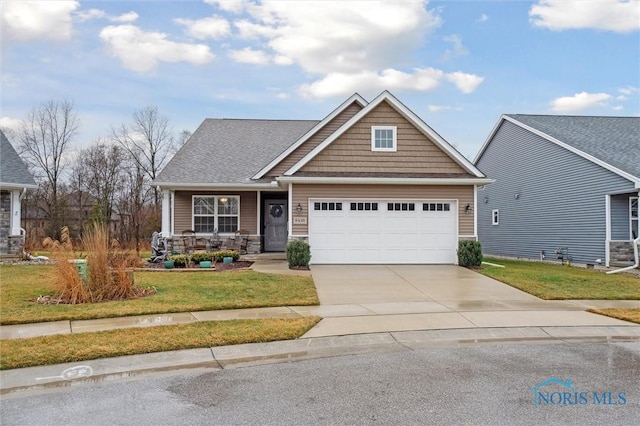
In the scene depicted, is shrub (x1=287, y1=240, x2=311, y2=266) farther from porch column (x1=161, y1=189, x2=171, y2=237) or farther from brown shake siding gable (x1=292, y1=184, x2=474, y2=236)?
porch column (x1=161, y1=189, x2=171, y2=237)

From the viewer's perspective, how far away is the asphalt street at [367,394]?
4.21 m

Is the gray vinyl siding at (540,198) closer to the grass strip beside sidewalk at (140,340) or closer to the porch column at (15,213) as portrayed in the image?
the grass strip beside sidewalk at (140,340)

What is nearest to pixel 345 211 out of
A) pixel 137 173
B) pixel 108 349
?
pixel 108 349

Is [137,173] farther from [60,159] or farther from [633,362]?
[633,362]

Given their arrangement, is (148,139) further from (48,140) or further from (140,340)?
(140,340)

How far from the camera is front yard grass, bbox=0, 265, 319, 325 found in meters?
8.29

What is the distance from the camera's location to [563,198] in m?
20.3

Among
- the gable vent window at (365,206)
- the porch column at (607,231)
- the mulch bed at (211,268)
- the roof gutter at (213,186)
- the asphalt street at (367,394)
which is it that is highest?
the roof gutter at (213,186)

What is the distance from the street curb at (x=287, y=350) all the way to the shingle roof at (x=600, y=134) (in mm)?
12176

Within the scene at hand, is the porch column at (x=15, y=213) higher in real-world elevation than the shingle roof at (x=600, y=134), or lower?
lower

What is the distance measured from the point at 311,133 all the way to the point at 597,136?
12.6m

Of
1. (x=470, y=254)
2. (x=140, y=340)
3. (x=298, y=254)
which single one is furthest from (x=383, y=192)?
(x=140, y=340)

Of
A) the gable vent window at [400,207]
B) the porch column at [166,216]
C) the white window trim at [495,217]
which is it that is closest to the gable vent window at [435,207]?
the gable vent window at [400,207]

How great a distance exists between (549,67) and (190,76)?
16071mm
